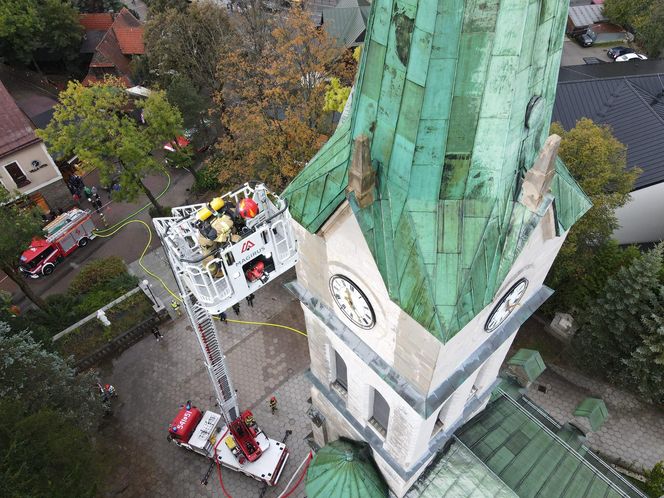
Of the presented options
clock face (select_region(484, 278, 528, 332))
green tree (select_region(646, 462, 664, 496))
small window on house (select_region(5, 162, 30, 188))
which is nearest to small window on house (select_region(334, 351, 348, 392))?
clock face (select_region(484, 278, 528, 332))

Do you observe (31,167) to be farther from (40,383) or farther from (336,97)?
(336,97)

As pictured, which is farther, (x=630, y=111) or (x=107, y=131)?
(x=107, y=131)

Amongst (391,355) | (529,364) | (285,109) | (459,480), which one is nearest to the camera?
(391,355)

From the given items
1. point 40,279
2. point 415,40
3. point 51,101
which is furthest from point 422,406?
point 51,101

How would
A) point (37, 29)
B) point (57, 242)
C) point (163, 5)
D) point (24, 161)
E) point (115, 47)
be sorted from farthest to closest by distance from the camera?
point (115, 47)
point (37, 29)
point (163, 5)
point (24, 161)
point (57, 242)

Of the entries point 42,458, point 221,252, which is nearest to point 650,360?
Answer: point 221,252

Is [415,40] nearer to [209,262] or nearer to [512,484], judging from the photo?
[209,262]

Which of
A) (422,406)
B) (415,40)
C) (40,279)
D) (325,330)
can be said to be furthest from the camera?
(40,279)

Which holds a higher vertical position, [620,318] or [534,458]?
[534,458]
